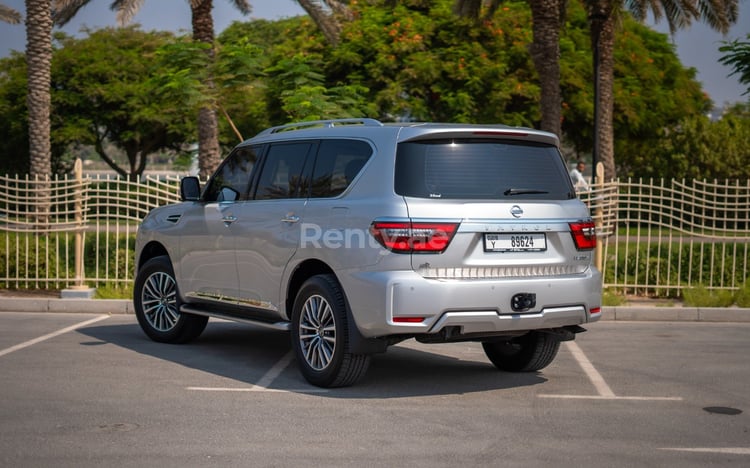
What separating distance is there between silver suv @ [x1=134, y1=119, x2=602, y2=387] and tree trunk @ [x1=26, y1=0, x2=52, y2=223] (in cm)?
1404

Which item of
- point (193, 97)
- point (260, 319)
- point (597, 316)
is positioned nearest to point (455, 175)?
point (597, 316)

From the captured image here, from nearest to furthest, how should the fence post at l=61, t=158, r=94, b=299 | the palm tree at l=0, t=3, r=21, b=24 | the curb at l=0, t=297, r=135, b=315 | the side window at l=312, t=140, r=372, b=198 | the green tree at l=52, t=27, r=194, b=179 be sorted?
the side window at l=312, t=140, r=372, b=198 < the curb at l=0, t=297, r=135, b=315 < the fence post at l=61, t=158, r=94, b=299 < the palm tree at l=0, t=3, r=21, b=24 < the green tree at l=52, t=27, r=194, b=179

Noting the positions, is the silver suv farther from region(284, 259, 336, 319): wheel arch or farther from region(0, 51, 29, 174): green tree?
region(0, 51, 29, 174): green tree

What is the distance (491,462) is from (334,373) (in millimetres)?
2152

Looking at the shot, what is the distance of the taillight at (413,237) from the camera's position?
725 centimetres

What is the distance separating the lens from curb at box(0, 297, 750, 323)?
1293 centimetres

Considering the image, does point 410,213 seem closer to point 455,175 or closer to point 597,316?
point 455,175

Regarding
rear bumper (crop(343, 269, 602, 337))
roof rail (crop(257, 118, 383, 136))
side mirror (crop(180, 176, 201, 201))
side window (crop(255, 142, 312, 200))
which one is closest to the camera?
rear bumper (crop(343, 269, 602, 337))

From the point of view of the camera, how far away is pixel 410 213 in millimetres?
7270

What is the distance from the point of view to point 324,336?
25.9 feet

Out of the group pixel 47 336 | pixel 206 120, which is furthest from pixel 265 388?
pixel 206 120

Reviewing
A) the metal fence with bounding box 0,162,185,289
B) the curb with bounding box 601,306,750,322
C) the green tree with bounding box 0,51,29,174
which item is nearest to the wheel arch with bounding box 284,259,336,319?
the curb with bounding box 601,306,750,322

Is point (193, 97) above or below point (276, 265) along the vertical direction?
above

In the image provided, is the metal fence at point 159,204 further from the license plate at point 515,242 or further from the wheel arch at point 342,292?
the license plate at point 515,242
